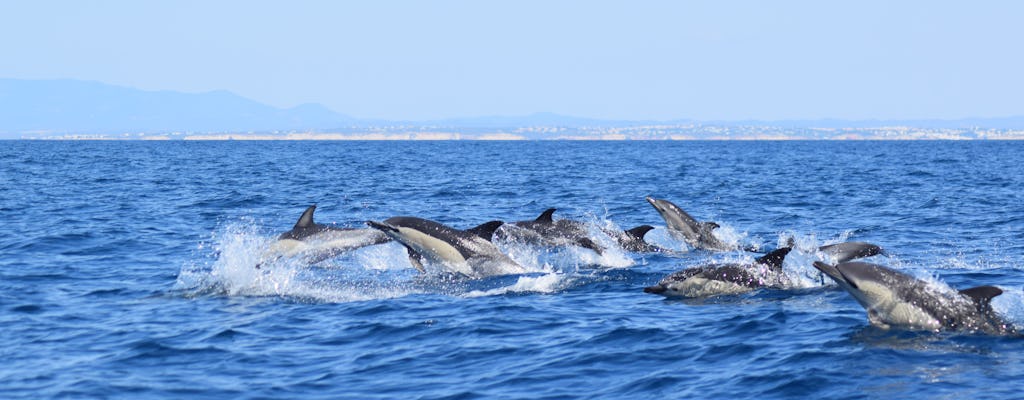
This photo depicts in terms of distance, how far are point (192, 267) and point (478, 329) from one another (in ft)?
23.8

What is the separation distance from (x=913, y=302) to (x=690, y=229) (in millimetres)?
9628

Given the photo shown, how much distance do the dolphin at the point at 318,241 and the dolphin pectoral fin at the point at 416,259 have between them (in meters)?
1.28

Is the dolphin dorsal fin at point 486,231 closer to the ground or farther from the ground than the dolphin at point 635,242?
farther from the ground

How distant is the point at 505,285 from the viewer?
16.4 meters

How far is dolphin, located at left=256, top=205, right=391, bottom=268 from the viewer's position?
18922 millimetres

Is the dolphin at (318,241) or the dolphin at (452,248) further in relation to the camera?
the dolphin at (318,241)

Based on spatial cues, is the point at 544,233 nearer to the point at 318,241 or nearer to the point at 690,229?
the point at 690,229

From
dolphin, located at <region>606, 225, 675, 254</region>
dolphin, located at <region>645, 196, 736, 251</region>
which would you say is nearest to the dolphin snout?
dolphin, located at <region>606, 225, 675, 254</region>

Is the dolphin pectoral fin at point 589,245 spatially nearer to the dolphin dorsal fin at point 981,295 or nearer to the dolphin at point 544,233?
the dolphin at point 544,233

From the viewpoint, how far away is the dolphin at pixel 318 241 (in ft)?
62.1

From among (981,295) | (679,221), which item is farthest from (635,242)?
(981,295)

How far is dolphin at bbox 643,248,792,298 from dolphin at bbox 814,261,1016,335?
2342 mm

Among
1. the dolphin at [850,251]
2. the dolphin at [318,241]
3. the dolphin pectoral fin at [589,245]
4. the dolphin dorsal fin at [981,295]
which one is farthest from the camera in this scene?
the dolphin at [318,241]

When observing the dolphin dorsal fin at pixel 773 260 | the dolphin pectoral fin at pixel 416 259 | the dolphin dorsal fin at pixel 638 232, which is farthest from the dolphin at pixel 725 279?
the dolphin dorsal fin at pixel 638 232
